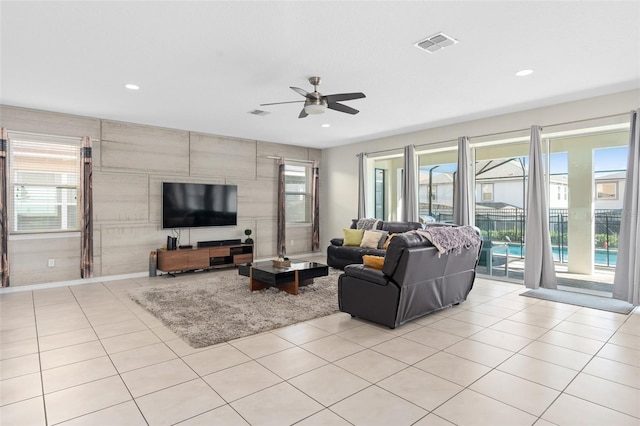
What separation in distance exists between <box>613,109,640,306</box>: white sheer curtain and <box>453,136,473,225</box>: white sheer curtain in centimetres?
214

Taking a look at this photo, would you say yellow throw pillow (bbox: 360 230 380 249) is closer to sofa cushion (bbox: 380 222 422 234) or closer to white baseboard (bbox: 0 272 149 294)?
sofa cushion (bbox: 380 222 422 234)

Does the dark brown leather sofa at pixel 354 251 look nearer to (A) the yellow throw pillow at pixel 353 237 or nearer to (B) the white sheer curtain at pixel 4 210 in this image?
(A) the yellow throw pillow at pixel 353 237

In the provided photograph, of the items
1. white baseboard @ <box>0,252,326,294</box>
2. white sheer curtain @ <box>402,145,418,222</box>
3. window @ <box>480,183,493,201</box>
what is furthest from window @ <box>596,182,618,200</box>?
white baseboard @ <box>0,252,326,294</box>

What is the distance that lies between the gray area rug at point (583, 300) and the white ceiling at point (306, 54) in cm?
282

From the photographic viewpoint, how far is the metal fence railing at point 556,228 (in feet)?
16.8

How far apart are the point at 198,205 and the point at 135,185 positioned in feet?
3.88

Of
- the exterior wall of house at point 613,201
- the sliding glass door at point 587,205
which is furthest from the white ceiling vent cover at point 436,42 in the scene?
the exterior wall of house at point 613,201

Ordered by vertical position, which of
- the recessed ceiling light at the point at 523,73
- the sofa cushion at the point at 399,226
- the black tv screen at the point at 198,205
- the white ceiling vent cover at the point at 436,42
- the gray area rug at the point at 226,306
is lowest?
the gray area rug at the point at 226,306

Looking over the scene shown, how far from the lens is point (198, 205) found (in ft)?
23.4

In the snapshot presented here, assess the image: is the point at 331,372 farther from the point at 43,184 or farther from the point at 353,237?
the point at 43,184

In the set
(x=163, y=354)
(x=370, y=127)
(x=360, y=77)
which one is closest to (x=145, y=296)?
(x=163, y=354)

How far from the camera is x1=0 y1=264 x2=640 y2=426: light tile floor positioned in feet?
7.39

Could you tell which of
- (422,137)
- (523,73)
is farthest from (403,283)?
(422,137)

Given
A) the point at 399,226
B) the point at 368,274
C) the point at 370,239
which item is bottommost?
the point at 368,274
